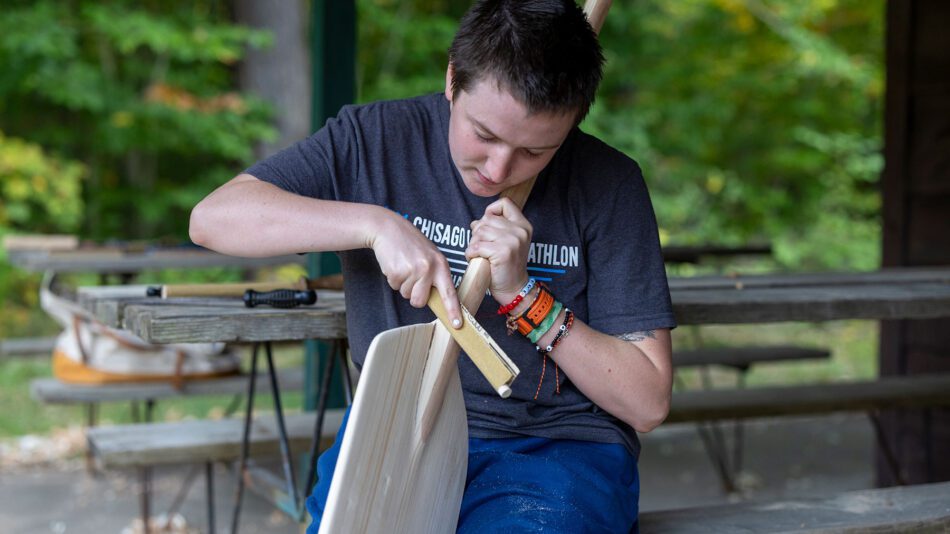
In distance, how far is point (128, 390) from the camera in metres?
4.39

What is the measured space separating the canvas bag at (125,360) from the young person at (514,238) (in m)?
2.60

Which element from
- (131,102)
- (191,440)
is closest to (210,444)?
(191,440)

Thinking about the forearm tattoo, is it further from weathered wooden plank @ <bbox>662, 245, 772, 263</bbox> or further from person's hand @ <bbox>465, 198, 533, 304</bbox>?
weathered wooden plank @ <bbox>662, 245, 772, 263</bbox>

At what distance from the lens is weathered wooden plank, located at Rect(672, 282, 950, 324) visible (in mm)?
2506

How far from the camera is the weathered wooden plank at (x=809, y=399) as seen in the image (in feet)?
12.9

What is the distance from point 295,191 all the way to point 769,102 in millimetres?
9858

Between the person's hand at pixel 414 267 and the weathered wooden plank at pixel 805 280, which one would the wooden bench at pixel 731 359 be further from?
the person's hand at pixel 414 267

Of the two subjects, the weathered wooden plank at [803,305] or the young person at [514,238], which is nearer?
the young person at [514,238]

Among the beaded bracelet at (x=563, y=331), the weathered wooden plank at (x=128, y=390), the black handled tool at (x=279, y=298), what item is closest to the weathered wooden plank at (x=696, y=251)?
the weathered wooden plank at (x=128, y=390)

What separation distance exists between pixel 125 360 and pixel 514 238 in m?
3.14

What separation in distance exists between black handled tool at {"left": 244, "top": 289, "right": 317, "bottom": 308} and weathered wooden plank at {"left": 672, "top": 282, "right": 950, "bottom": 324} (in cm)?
84

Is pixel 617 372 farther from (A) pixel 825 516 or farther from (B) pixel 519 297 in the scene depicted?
(A) pixel 825 516

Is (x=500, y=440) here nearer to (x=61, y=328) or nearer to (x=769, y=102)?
(x=61, y=328)

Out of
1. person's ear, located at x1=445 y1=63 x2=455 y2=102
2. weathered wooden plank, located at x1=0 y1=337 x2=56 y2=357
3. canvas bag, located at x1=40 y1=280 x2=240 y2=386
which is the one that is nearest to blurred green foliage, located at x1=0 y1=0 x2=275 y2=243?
weathered wooden plank, located at x1=0 y1=337 x2=56 y2=357
